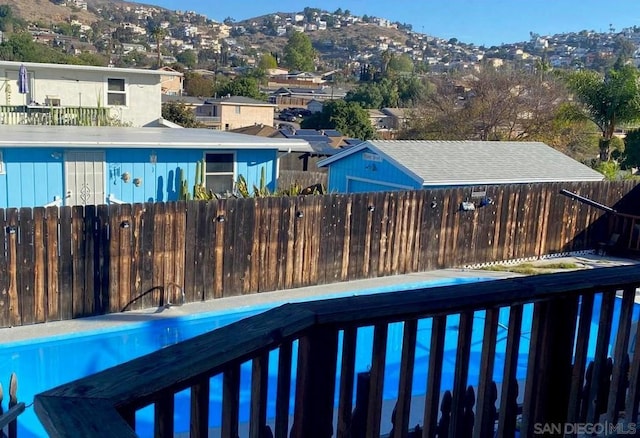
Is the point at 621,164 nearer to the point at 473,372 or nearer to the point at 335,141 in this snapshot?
the point at 335,141

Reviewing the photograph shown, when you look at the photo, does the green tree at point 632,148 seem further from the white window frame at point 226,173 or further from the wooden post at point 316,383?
the wooden post at point 316,383

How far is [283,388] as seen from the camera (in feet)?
6.07

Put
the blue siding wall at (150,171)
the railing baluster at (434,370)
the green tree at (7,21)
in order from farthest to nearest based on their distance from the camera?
the green tree at (7,21) < the blue siding wall at (150,171) < the railing baluster at (434,370)

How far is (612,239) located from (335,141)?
18.0m

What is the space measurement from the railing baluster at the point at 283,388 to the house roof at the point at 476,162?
13244 mm

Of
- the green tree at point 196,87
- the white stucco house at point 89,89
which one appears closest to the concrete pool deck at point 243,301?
the white stucco house at point 89,89

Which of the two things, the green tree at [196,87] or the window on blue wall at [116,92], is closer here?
the window on blue wall at [116,92]

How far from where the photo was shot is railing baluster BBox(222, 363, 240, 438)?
1674 millimetres

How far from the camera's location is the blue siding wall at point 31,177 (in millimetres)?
13742

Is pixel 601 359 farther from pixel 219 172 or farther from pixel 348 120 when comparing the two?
pixel 348 120

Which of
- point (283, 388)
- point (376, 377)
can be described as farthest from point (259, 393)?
point (376, 377)

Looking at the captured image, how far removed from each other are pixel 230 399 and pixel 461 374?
944 mm

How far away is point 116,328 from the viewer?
10.1 meters

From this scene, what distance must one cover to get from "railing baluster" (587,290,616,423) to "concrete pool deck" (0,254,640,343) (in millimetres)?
8450
